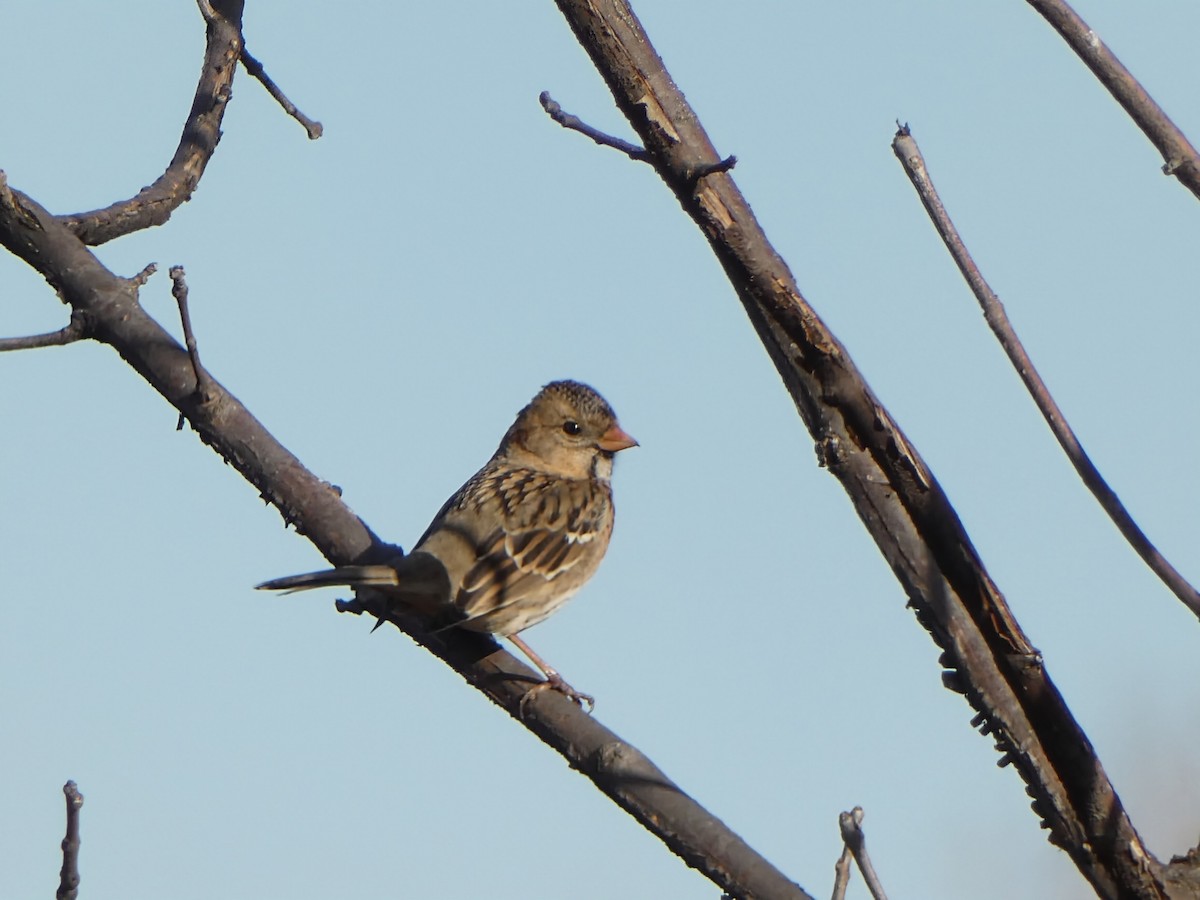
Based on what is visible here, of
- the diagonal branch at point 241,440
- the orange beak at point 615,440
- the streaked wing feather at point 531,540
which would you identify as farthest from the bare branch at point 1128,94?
the orange beak at point 615,440

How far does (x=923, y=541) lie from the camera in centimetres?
261

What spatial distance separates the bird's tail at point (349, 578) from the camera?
4.68 m

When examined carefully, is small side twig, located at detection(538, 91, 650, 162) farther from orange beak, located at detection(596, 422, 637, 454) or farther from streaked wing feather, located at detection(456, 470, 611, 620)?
orange beak, located at detection(596, 422, 637, 454)

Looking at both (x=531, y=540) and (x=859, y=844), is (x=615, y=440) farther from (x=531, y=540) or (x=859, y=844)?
(x=859, y=844)

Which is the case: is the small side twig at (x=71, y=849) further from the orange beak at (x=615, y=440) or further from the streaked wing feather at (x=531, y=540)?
the orange beak at (x=615, y=440)

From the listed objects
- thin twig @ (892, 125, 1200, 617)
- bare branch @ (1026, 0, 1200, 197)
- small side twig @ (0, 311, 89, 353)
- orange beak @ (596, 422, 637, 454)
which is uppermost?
orange beak @ (596, 422, 637, 454)

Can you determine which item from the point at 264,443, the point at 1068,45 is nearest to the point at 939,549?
the point at 1068,45

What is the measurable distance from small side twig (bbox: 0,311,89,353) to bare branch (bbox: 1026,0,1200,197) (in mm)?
2510

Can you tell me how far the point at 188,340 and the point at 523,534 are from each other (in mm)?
2533

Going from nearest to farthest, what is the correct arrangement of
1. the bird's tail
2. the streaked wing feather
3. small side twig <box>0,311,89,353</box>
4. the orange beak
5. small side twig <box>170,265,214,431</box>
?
small side twig <box>170,265,214,431</box>
small side twig <box>0,311,89,353</box>
the bird's tail
the streaked wing feather
the orange beak

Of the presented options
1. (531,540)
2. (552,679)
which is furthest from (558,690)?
(531,540)

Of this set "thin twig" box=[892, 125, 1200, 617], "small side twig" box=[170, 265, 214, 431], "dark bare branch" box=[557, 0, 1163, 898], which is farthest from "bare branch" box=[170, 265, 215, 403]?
"thin twig" box=[892, 125, 1200, 617]

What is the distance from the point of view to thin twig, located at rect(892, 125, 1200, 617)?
8.52 ft

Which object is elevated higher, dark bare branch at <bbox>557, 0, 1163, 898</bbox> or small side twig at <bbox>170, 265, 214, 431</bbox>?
small side twig at <bbox>170, 265, 214, 431</bbox>
